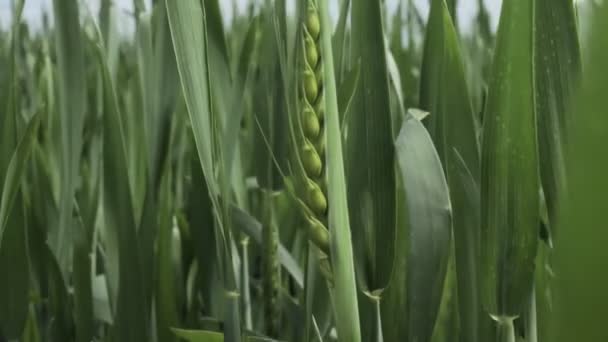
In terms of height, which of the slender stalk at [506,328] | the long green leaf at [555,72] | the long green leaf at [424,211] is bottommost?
the slender stalk at [506,328]

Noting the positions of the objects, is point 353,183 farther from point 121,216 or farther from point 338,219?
point 121,216

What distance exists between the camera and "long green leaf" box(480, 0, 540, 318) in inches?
10.1

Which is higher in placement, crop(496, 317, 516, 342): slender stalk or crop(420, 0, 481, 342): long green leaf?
crop(420, 0, 481, 342): long green leaf

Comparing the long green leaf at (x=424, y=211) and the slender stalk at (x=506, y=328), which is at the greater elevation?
the long green leaf at (x=424, y=211)

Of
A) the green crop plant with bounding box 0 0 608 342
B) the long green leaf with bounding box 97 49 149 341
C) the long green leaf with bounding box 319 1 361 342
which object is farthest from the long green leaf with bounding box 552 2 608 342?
the long green leaf with bounding box 97 49 149 341

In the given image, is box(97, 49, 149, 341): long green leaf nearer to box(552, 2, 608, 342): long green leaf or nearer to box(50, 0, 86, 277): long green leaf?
box(50, 0, 86, 277): long green leaf

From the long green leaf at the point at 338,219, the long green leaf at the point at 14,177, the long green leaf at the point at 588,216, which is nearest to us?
the long green leaf at the point at 588,216

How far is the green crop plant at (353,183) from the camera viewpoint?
249 mm

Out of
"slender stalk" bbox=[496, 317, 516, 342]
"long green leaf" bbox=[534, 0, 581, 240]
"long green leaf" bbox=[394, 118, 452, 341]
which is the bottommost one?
"slender stalk" bbox=[496, 317, 516, 342]

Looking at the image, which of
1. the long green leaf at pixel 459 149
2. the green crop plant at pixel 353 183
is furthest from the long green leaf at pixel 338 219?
the long green leaf at pixel 459 149

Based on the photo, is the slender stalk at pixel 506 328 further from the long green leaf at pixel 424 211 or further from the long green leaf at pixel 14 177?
the long green leaf at pixel 14 177

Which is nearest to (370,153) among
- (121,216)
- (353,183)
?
(353,183)

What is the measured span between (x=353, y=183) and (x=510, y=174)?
0.07 metres

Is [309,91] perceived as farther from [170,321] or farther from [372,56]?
[170,321]
